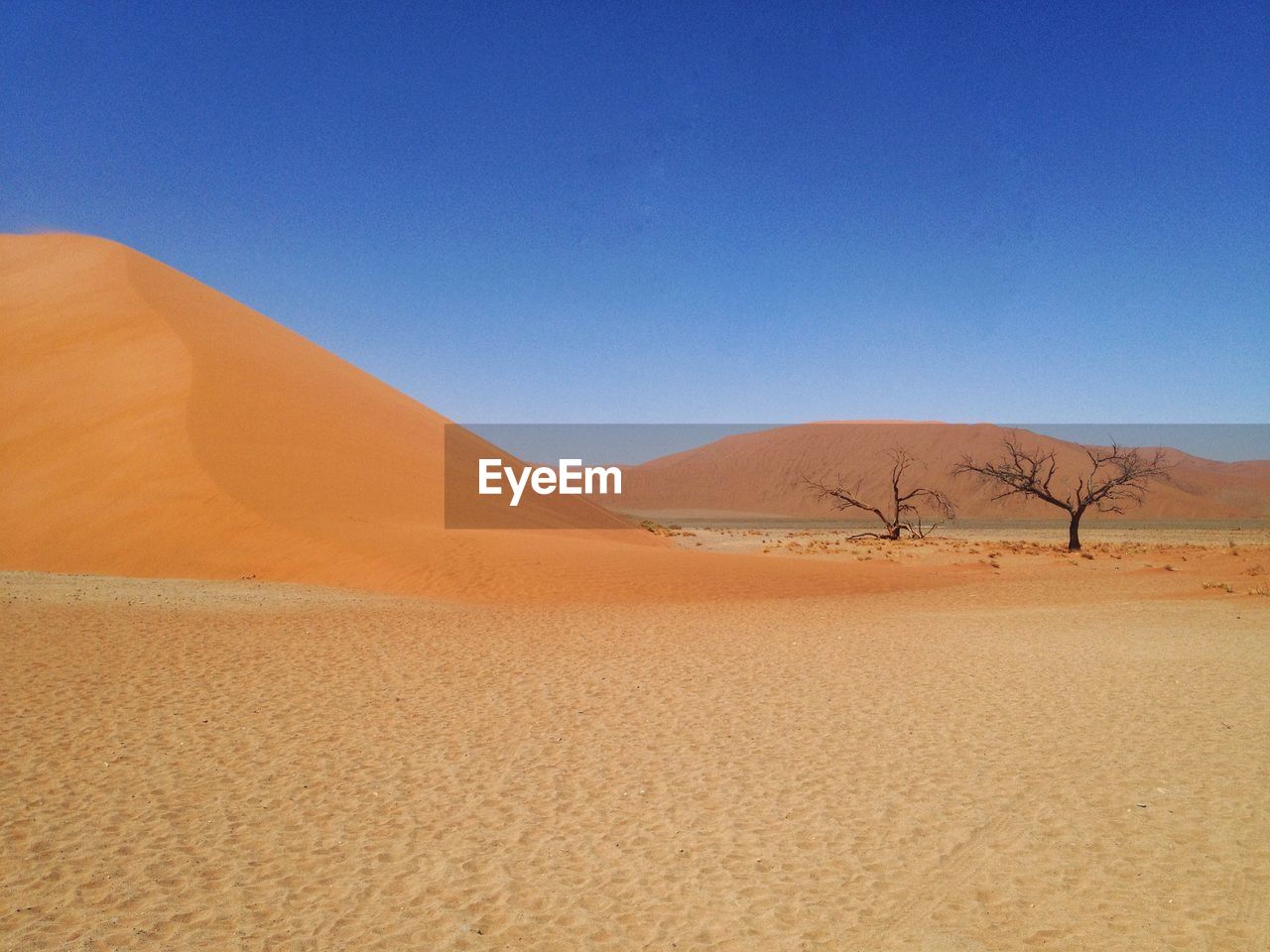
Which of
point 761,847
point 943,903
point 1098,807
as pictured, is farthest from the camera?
point 1098,807

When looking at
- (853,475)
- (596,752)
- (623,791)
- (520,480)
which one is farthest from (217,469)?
(853,475)

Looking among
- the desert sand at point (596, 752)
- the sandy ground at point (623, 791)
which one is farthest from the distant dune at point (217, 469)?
the sandy ground at point (623, 791)

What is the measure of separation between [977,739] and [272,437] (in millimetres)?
22623

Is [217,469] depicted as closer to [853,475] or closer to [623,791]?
[623,791]

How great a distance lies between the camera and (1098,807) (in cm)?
598

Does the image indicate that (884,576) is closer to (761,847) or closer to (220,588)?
(220,588)

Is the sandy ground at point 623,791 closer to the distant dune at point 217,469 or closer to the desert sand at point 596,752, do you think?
the desert sand at point 596,752

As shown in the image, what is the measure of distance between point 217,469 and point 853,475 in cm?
7592

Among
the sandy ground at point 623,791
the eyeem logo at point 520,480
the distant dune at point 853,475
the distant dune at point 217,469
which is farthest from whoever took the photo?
the distant dune at point 853,475

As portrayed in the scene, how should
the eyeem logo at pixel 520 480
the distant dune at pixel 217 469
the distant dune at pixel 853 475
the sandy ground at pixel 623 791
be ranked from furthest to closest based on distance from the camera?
the distant dune at pixel 853 475 < the eyeem logo at pixel 520 480 < the distant dune at pixel 217 469 < the sandy ground at pixel 623 791

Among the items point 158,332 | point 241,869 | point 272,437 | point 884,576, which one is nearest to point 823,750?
point 241,869

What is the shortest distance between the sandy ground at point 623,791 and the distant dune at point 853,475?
70501 millimetres

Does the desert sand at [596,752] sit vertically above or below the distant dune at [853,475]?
below

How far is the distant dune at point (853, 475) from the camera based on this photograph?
3039 inches
